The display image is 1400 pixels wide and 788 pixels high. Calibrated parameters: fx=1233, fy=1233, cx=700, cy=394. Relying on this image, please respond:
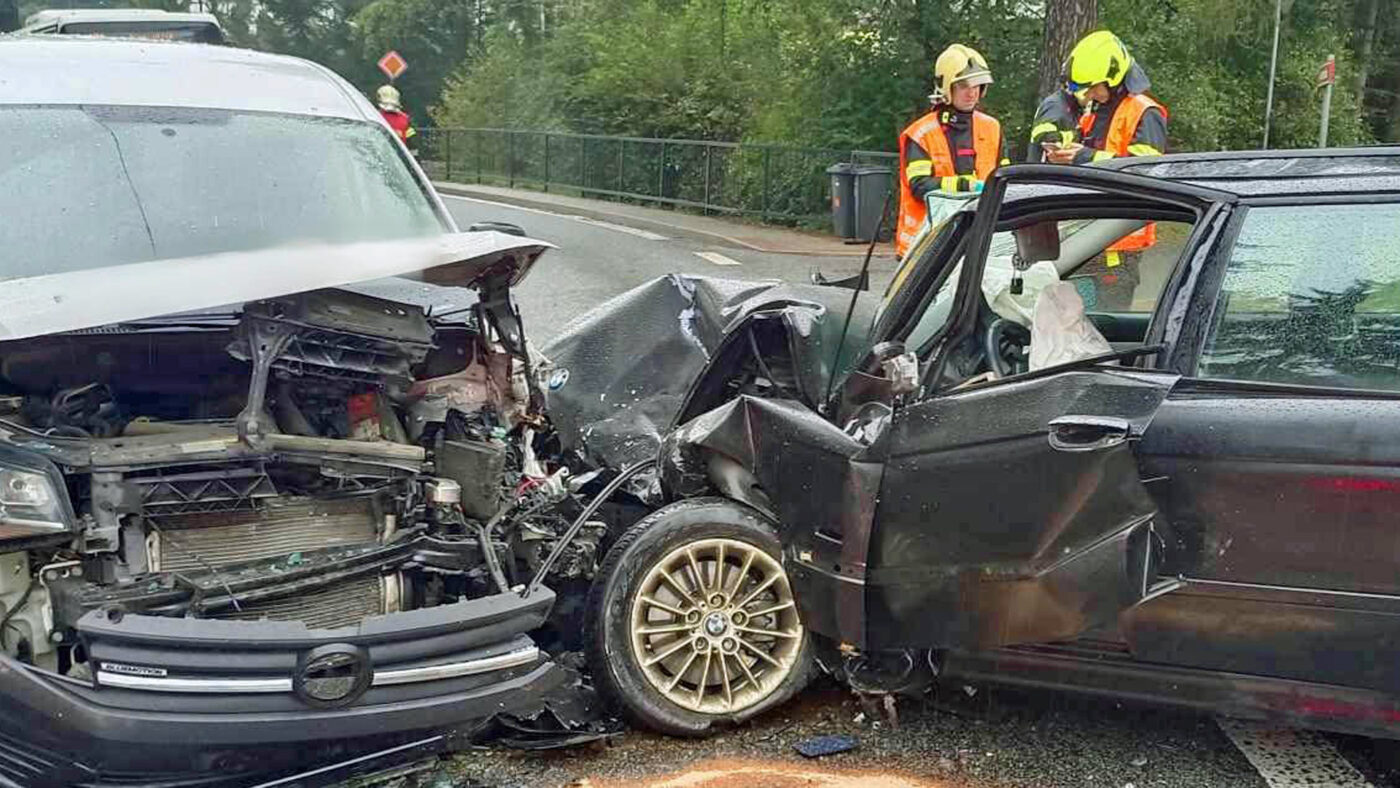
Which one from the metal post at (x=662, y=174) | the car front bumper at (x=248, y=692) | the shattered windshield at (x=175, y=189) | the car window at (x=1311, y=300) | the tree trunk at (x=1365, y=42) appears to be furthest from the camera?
the tree trunk at (x=1365, y=42)

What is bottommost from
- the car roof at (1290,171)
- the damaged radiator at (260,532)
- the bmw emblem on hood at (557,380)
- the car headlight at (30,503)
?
the damaged radiator at (260,532)

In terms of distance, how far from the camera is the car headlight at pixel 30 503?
2809 millimetres

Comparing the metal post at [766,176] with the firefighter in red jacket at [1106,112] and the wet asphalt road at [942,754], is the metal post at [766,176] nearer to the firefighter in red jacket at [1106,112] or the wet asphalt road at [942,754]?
the firefighter in red jacket at [1106,112]

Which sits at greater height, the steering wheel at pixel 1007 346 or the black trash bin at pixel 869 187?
the black trash bin at pixel 869 187

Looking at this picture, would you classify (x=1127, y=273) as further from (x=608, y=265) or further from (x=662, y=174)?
(x=662, y=174)

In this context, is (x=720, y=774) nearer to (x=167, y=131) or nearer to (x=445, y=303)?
(x=445, y=303)

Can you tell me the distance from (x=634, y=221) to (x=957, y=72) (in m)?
11.4

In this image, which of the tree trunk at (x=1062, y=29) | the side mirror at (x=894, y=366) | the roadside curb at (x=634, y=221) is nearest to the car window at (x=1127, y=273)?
the side mirror at (x=894, y=366)

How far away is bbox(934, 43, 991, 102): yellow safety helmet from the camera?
6.68m

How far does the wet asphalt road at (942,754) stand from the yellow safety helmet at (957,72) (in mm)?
3924

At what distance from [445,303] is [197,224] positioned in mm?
851

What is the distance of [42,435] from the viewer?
3137 millimetres

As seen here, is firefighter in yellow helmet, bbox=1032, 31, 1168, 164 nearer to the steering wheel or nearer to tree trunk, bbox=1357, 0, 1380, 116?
the steering wheel

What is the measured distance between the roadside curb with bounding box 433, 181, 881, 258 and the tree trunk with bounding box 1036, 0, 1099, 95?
2816 millimetres
